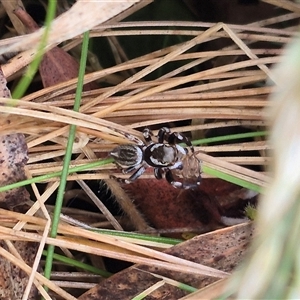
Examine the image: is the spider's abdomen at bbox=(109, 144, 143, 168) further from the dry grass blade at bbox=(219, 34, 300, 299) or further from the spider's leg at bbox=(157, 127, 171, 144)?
the dry grass blade at bbox=(219, 34, 300, 299)

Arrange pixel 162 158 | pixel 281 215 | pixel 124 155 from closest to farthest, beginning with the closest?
pixel 281 215 < pixel 124 155 < pixel 162 158

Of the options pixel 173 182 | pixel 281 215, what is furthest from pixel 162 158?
pixel 281 215

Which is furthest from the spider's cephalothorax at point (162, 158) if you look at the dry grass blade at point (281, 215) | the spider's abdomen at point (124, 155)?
the dry grass blade at point (281, 215)

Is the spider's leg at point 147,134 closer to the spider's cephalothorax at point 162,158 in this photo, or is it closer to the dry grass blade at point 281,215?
the spider's cephalothorax at point 162,158

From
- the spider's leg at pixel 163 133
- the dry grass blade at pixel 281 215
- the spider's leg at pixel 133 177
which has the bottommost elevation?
the dry grass blade at pixel 281 215

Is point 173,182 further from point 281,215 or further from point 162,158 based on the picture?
point 281,215

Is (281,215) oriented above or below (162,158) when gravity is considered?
below

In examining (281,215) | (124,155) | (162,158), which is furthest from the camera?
(162,158)

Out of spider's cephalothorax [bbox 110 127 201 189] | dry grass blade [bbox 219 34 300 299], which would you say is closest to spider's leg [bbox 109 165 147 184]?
spider's cephalothorax [bbox 110 127 201 189]

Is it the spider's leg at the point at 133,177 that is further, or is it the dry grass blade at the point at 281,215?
the spider's leg at the point at 133,177
